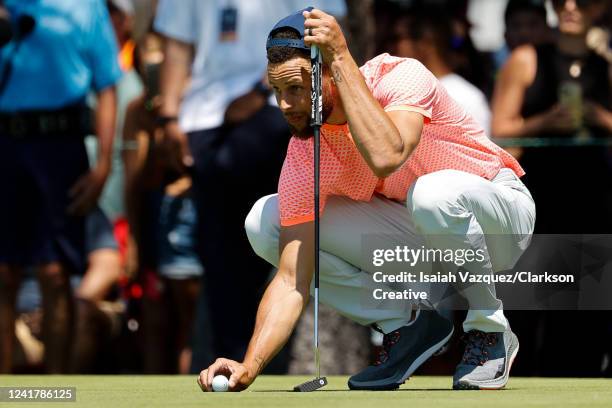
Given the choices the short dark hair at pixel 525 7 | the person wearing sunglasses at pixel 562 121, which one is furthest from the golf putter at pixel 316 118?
the short dark hair at pixel 525 7

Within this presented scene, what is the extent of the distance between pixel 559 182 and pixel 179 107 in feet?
6.55

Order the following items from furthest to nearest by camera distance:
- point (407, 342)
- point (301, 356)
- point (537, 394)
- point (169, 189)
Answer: point (169, 189), point (301, 356), point (407, 342), point (537, 394)

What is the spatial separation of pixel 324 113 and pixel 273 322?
Result: 29.2 inches

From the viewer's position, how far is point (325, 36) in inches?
214

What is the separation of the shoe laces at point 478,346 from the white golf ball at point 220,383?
2.86ft

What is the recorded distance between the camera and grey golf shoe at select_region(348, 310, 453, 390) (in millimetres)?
5859

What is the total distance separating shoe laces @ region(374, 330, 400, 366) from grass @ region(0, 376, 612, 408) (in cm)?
15

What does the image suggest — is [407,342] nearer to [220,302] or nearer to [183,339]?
[220,302]

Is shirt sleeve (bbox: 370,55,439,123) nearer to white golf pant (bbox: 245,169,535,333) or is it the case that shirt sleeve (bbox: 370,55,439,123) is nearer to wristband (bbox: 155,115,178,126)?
white golf pant (bbox: 245,169,535,333)

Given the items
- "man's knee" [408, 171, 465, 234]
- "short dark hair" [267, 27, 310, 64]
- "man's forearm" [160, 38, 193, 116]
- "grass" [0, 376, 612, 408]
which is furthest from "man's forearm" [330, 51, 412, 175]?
"man's forearm" [160, 38, 193, 116]

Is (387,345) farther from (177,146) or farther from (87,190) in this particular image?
(87,190)

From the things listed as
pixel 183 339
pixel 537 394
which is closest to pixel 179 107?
pixel 183 339

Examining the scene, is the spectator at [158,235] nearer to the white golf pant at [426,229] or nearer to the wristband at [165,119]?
the wristband at [165,119]

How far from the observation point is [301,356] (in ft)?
29.2
